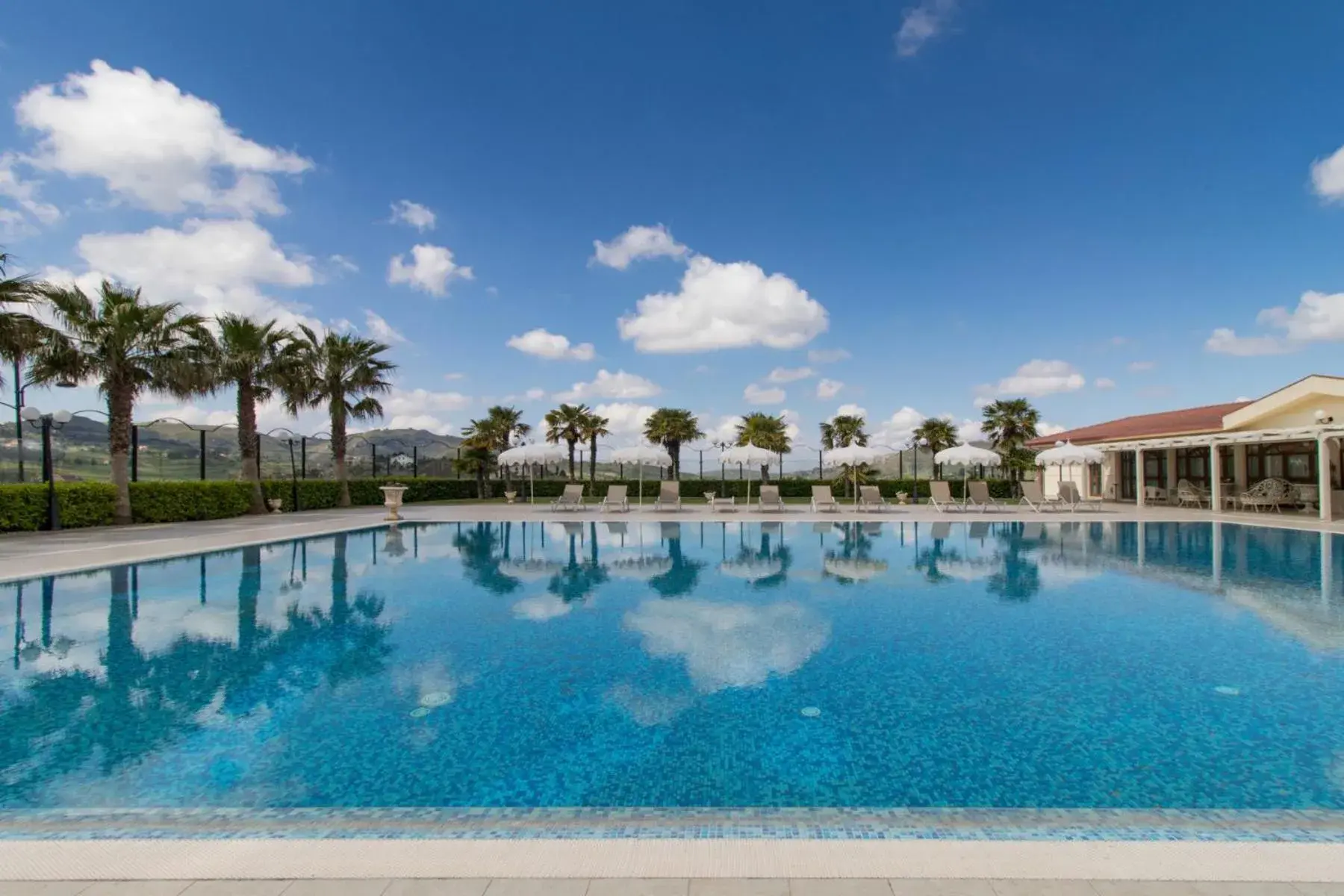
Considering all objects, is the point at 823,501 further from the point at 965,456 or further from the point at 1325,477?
the point at 1325,477

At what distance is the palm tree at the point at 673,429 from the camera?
103 feet

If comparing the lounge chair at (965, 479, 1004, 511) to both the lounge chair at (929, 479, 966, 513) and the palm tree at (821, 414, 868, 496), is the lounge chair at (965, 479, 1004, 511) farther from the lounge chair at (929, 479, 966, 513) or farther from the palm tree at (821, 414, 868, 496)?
the palm tree at (821, 414, 868, 496)

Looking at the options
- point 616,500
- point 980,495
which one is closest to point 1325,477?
point 980,495

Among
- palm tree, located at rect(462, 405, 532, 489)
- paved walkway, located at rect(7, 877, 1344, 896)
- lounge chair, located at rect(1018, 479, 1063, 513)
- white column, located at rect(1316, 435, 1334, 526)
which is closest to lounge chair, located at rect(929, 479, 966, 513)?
lounge chair, located at rect(1018, 479, 1063, 513)

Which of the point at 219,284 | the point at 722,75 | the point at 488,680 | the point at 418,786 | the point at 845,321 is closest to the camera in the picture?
the point at 418,786

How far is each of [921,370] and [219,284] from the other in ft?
88.6

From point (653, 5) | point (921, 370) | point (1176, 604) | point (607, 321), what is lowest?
point (1176, 604)

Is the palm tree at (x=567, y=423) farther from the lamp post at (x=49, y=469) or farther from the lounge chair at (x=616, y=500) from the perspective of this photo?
the lamp post at (x=49, y=469)

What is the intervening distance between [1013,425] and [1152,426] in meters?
5.35

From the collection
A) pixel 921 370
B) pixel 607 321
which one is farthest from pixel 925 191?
pixel 607 321

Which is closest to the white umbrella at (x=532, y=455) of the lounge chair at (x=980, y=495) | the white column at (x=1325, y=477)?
the lounge chair at (x=980, y=495)

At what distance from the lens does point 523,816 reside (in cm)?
318

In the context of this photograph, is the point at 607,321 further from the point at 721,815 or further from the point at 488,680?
the point at 721,815

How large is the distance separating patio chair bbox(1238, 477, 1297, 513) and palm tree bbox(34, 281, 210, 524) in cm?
3162
